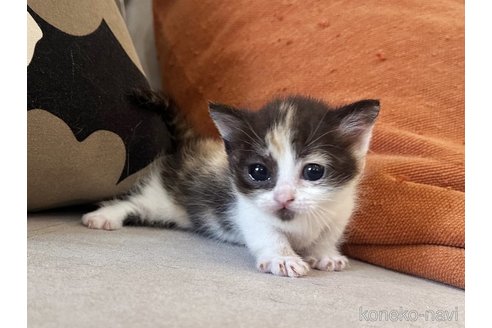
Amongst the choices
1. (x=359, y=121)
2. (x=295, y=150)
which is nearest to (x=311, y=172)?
(x=295, y=150)

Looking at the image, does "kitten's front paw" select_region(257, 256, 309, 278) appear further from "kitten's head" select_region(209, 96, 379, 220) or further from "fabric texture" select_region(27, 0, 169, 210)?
"fabric texture" select_region(27, 0, 169, 210)

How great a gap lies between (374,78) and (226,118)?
479 millimetres

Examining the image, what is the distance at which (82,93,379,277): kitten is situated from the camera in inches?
39.6

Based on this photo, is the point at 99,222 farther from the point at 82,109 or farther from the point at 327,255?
the point at 327,255

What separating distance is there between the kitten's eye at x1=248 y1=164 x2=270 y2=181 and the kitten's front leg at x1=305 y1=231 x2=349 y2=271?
0.22 m

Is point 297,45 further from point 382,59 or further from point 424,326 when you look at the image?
point 424,326

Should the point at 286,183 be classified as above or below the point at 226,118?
below

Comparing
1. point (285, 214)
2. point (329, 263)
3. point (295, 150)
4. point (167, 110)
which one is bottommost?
point (329, 263)

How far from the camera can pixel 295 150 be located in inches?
39.7

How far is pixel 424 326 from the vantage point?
0.76 meters

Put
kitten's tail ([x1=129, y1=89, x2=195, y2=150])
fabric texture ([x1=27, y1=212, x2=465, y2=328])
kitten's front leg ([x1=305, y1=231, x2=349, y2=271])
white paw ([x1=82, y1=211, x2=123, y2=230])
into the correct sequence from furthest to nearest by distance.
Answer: kitten's tail ([x1=129, y1=89, x2=195, y2=150]) < white paw ([x1=82, y1=211, x2=123, y2=230]) < kitten's front leg ([x1=305, y1=231, x2=349, y2=271]) < fabric texture ([x1=27, y1=212, x2=465, y2=328])

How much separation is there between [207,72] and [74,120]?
53 cm

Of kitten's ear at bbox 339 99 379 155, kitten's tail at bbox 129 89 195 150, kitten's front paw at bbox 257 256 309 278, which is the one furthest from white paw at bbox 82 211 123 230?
kitten's ear at bbox 339 99 379 155

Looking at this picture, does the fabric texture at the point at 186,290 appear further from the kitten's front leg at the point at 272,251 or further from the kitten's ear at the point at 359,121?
the kitten's ear at the point at 359,121
